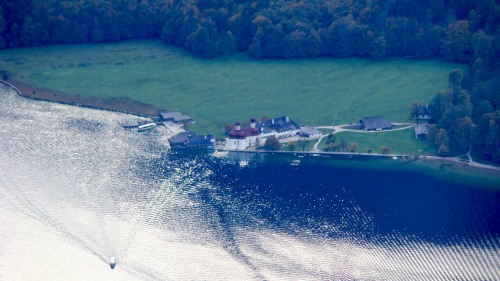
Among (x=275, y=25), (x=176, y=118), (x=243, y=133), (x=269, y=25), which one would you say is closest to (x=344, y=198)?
(x=243, y=133)

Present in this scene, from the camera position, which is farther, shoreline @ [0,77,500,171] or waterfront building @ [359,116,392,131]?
shoreline @ [0,77,500,171]

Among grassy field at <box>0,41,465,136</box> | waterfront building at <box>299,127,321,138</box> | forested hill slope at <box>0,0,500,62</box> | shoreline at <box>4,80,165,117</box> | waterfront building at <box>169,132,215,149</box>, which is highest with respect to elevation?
forested hill slope at <box>0,0,500,62</box>

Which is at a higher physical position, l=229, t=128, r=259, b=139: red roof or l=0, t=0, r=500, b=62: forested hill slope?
l=0, t=0, r=500, b=62: forested hill slope

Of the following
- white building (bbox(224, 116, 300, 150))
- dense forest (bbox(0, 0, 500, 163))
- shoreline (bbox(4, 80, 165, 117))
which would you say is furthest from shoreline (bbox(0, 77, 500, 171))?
dense forest (bbox(0, 0, 500, 163))

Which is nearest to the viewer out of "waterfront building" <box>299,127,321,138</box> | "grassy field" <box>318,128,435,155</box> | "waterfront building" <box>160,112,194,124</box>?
"grassy field" <box>318,128,435,155</box>

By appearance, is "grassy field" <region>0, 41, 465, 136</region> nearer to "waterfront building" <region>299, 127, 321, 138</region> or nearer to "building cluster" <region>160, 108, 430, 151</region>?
"building cluster" <region>160, 108, 430, 151</region>

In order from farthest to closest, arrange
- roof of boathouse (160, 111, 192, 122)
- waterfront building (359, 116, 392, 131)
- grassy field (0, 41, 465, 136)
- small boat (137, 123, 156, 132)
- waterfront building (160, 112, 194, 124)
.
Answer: grassy field (0, 41, 465, 136), roof of boathouse (160, 111, 192, 122), waterfront building (160, 112, 194, 124), small boat (137, 123, 156, 132), waterfront building (359, 116, 392, 131)

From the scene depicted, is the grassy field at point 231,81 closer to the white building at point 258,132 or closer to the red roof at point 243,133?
the white building at point 258,132
